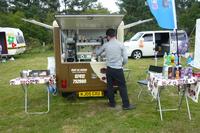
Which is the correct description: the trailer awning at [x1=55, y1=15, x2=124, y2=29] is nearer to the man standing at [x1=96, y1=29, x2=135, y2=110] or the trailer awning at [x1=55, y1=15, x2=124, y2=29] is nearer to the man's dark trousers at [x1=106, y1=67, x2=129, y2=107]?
the man standing at [x1=96, y1=29, x2=135, y2=110]

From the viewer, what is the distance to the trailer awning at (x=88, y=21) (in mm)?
7211

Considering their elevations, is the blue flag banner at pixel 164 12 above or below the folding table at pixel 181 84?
above

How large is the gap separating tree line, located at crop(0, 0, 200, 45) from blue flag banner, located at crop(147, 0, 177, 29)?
23.9 metres

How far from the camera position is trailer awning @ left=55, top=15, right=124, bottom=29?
284 inches

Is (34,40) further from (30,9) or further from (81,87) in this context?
(81,87)

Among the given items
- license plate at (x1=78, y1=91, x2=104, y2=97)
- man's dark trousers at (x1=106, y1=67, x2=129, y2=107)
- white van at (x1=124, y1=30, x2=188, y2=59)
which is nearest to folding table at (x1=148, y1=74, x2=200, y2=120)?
man's dark trousers at (x1=106, y1=67, x2=129, y2=107)

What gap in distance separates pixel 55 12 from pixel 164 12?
4136 centimetres

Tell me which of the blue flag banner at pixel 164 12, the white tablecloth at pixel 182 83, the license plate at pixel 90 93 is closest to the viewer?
the white tablecloth at pixel 182 83

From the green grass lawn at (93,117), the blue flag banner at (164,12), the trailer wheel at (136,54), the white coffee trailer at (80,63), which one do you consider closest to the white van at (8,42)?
the trailer wheel at (136,54)

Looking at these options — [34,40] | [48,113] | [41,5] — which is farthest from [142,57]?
[41,5]

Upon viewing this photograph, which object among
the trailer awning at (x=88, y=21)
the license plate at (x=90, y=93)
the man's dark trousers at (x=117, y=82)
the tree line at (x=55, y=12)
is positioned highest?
the tree line at (x=55, y=12)

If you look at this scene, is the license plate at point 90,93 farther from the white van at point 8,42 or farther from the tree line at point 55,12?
the tree line at point 55,12

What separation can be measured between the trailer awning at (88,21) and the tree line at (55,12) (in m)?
22.2

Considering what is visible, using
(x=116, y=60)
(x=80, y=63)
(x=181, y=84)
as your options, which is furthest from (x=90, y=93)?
(x=181, y=84)
